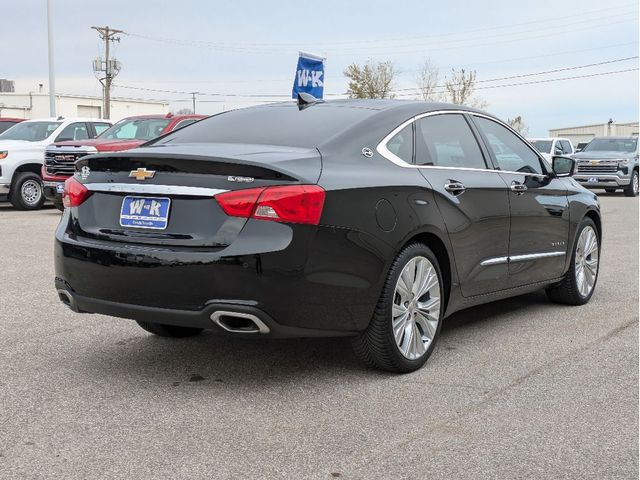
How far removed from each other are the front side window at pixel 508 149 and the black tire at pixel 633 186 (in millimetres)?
21218

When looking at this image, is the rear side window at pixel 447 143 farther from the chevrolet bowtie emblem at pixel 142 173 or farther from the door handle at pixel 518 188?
the chevrolet bowtie emblem at pixel 142 173

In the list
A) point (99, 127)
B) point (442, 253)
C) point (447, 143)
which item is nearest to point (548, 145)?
point (99, 127)

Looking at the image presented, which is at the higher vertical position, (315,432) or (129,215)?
(129,215)

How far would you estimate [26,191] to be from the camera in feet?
57.8

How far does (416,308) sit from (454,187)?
87cm

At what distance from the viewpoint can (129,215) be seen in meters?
4.48

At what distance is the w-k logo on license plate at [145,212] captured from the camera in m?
4.37

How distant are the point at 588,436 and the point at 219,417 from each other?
1.70m

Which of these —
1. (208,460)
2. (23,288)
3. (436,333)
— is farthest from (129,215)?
(23,288)

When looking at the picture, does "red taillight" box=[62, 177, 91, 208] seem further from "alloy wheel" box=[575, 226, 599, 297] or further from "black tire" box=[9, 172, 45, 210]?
"black tire" box=[9, 172, 45, 210]

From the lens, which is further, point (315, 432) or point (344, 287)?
point (344, 287)

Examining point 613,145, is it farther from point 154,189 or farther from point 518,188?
point 154,189

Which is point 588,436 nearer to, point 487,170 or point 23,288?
point 487,170

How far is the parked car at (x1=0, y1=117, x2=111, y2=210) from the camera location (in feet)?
56.6
